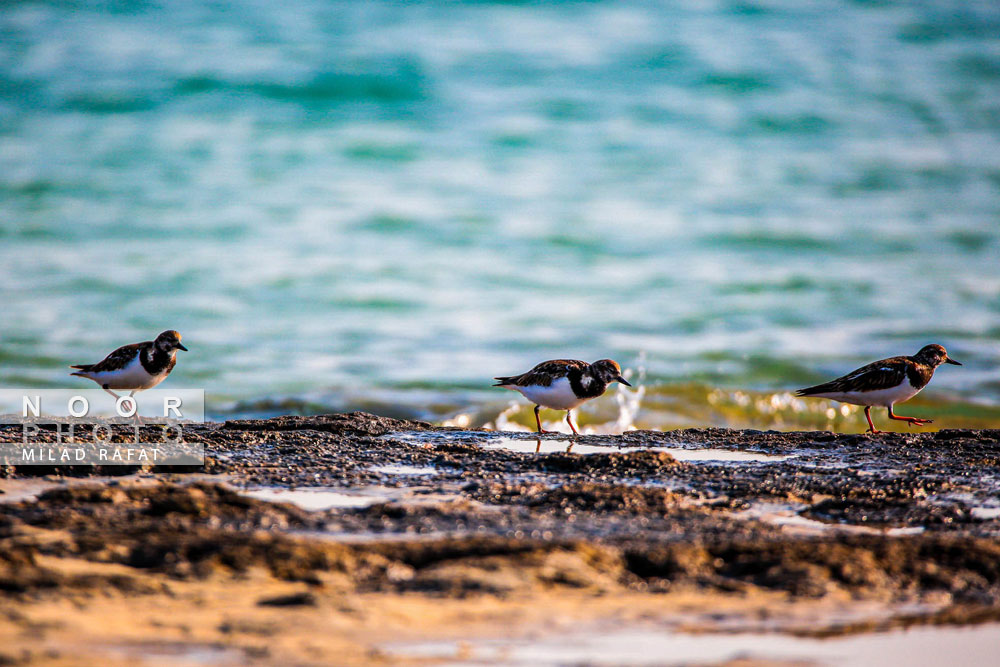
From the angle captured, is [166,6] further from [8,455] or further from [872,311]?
[8,455]

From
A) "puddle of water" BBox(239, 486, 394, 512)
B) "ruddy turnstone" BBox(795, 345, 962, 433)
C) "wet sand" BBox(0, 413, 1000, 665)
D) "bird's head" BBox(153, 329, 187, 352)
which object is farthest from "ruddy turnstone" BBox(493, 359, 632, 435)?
"bird's head" BBox(153, 329, 187, 352)

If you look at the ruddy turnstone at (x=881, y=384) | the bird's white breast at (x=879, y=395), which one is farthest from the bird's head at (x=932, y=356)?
the bird's white breast at (x=879, y=395)

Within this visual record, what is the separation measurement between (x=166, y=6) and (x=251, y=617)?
2231cm

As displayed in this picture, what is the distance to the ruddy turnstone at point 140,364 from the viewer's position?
22.4 feet

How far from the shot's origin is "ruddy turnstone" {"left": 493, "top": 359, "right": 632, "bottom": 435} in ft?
22.3

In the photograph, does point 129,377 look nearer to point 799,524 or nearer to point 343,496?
point 343,496

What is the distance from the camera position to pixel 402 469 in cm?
527

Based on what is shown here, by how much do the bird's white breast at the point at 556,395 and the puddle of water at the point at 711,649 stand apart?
365cm

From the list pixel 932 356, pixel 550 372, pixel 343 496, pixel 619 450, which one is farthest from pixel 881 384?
pixel 343 496

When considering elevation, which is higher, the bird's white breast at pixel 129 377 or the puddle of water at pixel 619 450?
the bird's white breast at pixel 129 377

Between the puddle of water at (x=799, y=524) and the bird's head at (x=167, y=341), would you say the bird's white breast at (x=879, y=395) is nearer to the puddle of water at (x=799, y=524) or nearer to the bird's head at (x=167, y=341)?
the puddle of water at (x=799, y=524)

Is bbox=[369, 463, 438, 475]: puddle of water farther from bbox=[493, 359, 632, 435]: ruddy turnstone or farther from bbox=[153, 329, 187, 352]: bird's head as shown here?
bbox=[153, 329, 187, 352]: bird's head

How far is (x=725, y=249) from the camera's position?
15.8 metres

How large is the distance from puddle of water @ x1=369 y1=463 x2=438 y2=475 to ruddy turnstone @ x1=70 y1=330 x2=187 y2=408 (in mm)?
2364
